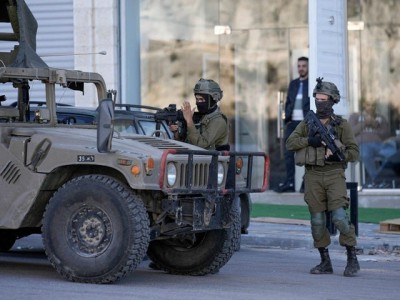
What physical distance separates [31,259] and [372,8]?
9.13 m

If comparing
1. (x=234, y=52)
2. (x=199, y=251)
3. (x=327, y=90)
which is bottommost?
(x=199, y=251)

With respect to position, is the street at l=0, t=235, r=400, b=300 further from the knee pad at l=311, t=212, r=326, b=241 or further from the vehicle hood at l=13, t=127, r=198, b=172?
the vehicle hood at l=13, t=127, r=198, b=172

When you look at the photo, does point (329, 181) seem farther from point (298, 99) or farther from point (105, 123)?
point (298, 99)

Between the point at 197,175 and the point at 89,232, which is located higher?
the point at 197,175

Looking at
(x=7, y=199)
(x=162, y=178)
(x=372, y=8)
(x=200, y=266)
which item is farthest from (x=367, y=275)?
(x=372, y=8)

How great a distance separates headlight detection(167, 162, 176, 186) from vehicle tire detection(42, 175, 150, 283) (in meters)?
0.31

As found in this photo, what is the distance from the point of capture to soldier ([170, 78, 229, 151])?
39.2 feet

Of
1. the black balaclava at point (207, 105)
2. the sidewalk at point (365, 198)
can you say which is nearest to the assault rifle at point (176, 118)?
the black balaclava at point (207, 105)

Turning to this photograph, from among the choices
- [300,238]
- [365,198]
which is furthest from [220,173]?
[365,198]

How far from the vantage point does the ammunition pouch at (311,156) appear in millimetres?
11719

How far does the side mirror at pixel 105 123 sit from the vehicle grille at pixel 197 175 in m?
0.73

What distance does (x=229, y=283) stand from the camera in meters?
11.1

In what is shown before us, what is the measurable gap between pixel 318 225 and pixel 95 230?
236 centimetres

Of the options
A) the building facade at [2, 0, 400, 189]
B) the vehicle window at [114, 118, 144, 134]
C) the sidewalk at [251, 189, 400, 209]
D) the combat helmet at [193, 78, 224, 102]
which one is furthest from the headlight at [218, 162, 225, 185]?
the building facade at [2, 0, 400, 189]
